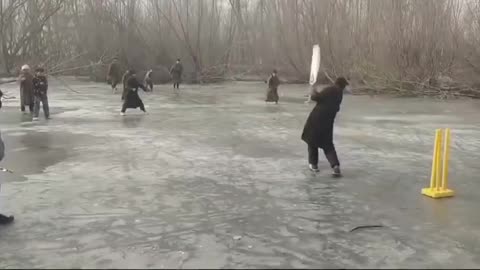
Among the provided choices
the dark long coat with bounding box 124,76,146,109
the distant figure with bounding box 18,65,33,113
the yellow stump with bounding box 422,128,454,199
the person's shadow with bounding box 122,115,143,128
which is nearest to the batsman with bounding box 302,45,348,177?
the yellow stump with bounding box 422,128,454,199

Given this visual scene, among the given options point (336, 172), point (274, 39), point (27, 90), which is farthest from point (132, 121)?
point (274, 39)

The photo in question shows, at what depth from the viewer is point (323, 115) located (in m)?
8.24

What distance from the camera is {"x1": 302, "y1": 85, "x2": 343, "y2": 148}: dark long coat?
8.26m

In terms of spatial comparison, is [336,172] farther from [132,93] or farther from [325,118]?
[132,93]

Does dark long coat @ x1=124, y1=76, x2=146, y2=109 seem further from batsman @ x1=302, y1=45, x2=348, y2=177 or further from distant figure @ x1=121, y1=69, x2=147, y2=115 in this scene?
batsman @ x1=302, y1=45, x2=348, y2=177

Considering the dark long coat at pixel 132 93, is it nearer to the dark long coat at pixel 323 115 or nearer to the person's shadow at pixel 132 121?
the person's shadow at pixel 132 121

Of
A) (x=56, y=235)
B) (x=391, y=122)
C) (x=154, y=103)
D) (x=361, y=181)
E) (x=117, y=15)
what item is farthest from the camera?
(x=117, y=15)

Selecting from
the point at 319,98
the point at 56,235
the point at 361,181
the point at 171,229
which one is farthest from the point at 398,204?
the point at 56,235

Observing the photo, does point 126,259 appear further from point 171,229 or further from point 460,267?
point 460,267

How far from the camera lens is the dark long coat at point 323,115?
826cm

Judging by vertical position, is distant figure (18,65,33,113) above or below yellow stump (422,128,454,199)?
above

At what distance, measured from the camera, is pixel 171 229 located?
5.81m

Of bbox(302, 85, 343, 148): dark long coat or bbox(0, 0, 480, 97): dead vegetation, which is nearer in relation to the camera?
bbox(302, 85, 343, 148): dark long coat

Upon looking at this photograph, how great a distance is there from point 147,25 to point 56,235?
1376 inches
